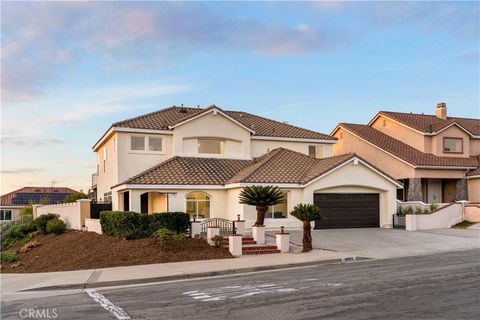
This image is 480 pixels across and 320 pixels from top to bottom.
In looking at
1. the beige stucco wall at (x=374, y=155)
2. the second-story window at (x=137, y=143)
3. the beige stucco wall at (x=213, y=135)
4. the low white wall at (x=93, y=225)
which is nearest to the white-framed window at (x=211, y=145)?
the beige stucco wall at (x=213, y=135)

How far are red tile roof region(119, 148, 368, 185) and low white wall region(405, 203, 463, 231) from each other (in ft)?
16.6

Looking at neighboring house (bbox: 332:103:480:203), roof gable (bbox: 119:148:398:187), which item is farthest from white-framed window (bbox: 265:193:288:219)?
neighboring house (bbox: 332:103:480:203)

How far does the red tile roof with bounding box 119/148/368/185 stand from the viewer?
27.5 meters

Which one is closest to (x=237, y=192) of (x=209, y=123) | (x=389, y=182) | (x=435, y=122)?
(x=209, y=123)

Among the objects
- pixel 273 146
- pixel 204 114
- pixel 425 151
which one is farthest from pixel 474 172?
pixel 204 114

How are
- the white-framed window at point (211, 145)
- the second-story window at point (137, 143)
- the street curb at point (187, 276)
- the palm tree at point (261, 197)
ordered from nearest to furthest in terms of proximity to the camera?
the street curb at point (187, 276) < the palm tree at point (261, 197) < the second-story window at point (137, 143) < the white-framed window at point (211, 145)

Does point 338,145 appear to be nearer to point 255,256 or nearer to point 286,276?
point 255,256

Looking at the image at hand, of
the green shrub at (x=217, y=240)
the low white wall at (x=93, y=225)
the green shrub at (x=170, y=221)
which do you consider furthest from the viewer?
the low white wall at (x=93, y=225)

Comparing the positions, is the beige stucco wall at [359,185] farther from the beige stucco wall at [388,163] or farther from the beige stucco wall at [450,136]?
the beige stucco wall at [450,136]

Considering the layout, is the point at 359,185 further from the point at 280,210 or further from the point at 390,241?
the point at 390,241

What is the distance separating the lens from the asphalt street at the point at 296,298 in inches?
389

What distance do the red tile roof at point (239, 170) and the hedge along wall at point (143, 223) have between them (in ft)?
14.7

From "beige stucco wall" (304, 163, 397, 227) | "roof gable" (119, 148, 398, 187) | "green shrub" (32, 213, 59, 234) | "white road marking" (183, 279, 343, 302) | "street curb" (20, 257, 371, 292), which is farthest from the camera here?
"green shrub" (32, 213, 59, 234)

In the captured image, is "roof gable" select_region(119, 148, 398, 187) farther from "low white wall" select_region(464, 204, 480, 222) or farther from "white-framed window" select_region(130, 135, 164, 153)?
"low white wall" select_region(464, 204, 480, 222)
